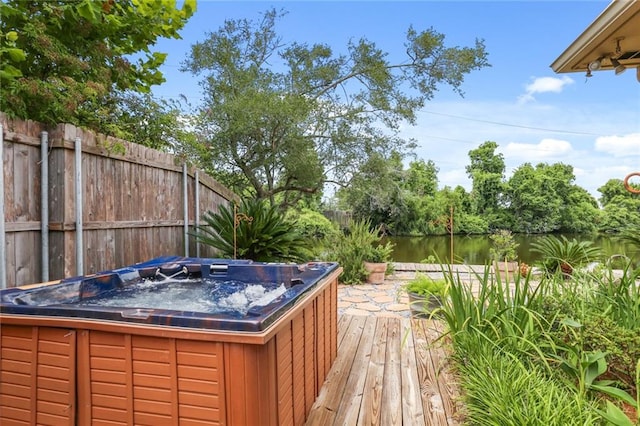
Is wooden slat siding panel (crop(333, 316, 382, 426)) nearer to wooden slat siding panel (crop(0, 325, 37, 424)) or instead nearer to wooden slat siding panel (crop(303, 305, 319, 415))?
wooden slat siding panel (crop(303, 305, 319, 415))

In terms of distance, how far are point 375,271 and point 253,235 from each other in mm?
1973

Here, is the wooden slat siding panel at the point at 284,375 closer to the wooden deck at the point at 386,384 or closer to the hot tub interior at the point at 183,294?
the hot tub interior at the point at 183,294

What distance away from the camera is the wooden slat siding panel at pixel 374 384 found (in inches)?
73.3

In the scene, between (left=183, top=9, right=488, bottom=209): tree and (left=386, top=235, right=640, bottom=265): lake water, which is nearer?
(left=183, top=9, right=488, bottom=209): tree

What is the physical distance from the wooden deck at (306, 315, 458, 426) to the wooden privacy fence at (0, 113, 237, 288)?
2.12 m

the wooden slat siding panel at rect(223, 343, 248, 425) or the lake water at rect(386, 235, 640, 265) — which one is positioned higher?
the wooden slat siding panel at rect(223, 343, 248, 425)

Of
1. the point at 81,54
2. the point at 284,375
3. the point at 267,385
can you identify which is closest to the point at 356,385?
the point at 284,375

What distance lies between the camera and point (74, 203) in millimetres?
2723

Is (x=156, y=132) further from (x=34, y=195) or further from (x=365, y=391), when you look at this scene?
(x=365, y=391)

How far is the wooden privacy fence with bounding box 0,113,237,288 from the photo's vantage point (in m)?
2.38

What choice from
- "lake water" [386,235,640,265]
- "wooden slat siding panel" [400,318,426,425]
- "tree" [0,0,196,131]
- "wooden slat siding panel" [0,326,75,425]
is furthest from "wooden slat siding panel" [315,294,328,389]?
"lake water" [386,235,640,265]

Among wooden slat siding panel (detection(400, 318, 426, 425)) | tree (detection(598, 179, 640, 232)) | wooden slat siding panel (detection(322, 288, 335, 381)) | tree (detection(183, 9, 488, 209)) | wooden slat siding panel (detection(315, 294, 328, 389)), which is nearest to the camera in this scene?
wooden slat siding panel (detection(400, 318, 426, 425))

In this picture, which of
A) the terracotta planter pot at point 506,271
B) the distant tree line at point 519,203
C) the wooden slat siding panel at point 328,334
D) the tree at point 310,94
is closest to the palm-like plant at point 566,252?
the terracotta planter pot at point 506,271

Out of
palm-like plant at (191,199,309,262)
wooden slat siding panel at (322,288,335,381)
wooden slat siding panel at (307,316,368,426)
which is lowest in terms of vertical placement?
wooden slat siding panel at (307,316,368,426)
